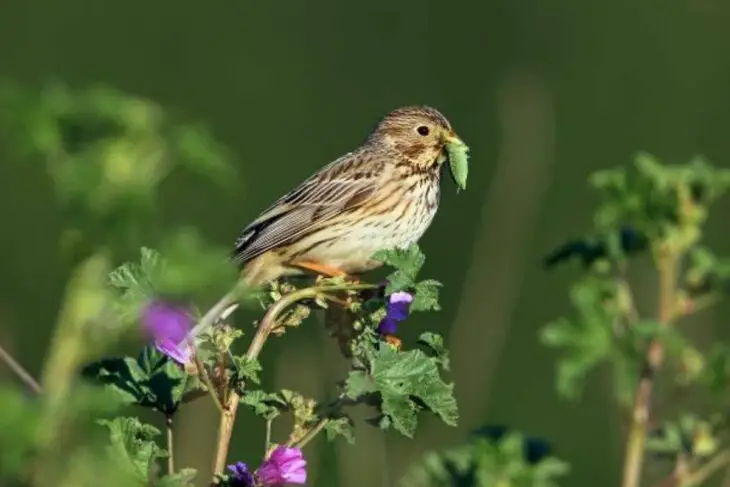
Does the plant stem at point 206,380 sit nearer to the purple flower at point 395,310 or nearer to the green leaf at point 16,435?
the purple flower at point 395,310

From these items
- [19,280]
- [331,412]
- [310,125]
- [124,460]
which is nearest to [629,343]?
[331,412]

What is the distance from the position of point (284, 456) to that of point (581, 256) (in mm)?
933

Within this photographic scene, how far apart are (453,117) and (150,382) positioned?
992cm

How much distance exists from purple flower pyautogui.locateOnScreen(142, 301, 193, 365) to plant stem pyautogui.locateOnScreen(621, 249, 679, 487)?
2.69 feet

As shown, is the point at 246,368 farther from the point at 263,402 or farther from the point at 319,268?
the point at 319,268

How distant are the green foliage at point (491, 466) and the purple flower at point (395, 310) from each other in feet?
0.72

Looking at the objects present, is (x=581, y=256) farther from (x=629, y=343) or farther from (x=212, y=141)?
(x=212, y=141)

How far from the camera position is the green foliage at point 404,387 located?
257cm

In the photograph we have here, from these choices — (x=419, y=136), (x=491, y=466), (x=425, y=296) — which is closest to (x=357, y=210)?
(x=419, y=136)

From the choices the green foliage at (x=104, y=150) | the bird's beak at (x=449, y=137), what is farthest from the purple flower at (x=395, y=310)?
the bird's beak at (x=449, y=137)

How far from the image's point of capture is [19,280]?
369 inches

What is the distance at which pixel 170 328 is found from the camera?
2.20m

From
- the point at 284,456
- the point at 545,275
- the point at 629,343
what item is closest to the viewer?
the point at 284,456

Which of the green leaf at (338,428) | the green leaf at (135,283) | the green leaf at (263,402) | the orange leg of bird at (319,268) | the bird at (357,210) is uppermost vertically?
the bird at (357,210)
